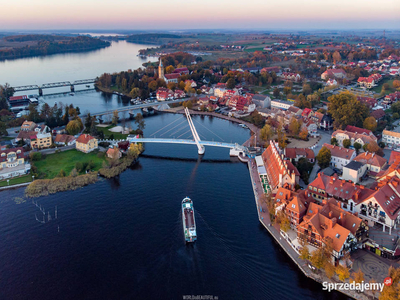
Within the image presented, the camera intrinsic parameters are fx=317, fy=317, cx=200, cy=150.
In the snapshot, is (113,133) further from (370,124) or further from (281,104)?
(370,124)

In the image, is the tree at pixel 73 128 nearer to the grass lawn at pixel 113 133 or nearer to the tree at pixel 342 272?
the grass lawn at pixel 113 133

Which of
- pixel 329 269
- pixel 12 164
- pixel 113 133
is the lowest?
pixel 113 133

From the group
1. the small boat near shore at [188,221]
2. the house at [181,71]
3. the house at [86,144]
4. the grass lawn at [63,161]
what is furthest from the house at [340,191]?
the house at [181,71]

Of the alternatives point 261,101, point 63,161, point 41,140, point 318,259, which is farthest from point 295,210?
point 261,101

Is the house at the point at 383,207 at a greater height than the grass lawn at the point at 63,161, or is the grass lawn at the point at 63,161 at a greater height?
the house at the point at 383,207

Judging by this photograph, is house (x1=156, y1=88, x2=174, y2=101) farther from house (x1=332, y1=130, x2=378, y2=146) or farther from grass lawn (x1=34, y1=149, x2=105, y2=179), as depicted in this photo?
house (x1=332, y1=130, x2=378, y2=146)

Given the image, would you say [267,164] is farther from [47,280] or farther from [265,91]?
[265,91]

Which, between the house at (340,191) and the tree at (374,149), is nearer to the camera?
the house at (340,191)
